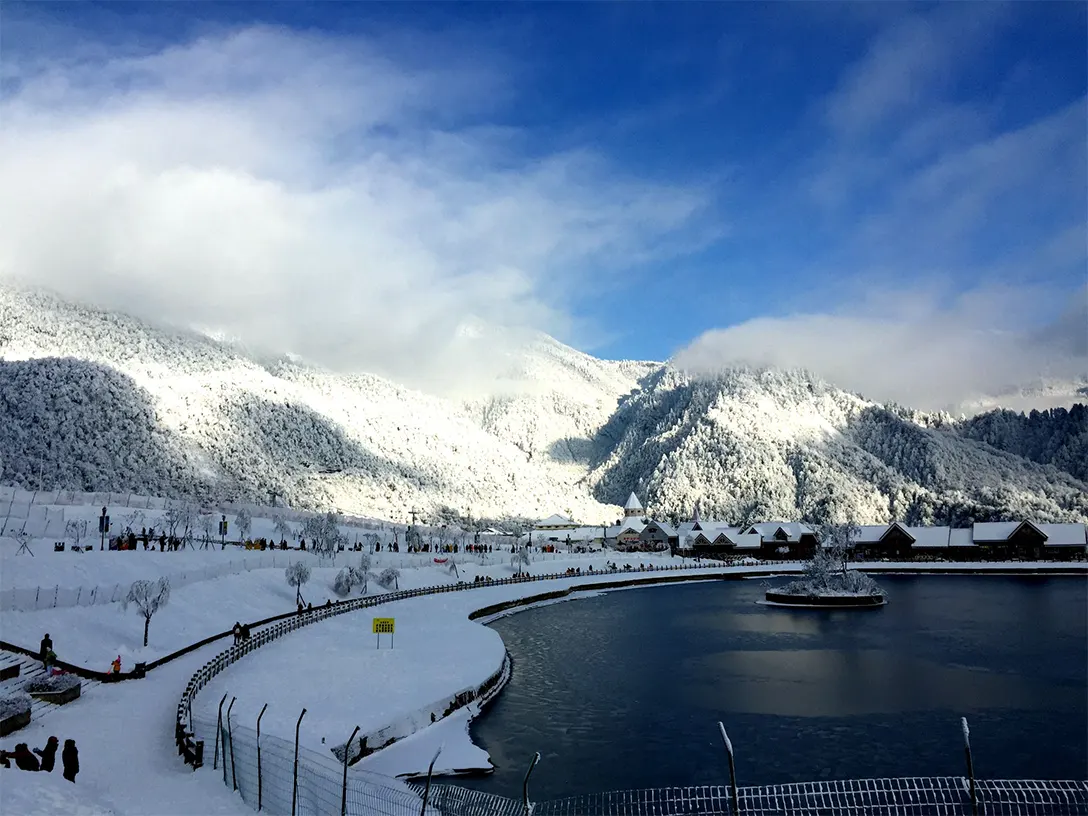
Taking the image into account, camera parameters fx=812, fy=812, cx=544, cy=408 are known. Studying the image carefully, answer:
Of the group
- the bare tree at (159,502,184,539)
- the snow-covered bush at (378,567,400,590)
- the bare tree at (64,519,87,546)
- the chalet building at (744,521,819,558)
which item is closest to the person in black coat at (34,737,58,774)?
the bare tree at (64,519,87,546)

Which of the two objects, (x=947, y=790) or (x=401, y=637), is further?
(x=401, y=637)

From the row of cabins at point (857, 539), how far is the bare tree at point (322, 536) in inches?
2470

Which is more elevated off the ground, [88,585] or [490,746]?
[88,585]

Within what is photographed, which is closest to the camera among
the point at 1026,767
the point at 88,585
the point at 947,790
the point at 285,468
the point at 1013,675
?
the point at 947,790

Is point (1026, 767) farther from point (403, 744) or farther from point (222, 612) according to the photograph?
point (222, 612)

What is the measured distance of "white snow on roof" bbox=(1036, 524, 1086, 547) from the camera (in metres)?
116

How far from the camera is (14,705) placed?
22.2 metres

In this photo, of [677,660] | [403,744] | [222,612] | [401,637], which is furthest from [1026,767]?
[222,612]

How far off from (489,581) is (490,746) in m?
54.7

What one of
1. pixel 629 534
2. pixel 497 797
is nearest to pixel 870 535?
pixel 629 534

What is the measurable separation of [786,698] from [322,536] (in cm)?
5834

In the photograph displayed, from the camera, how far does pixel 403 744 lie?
85.0 ft

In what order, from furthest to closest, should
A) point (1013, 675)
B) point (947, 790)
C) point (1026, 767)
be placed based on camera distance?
point (1013, 675) < point (1026, 767) < point (947, 790)

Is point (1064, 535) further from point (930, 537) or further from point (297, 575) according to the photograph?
point (297, 575)
